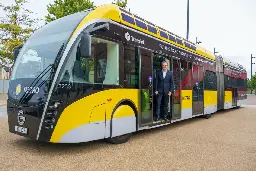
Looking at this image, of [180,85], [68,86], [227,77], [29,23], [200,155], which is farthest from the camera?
[29,23]

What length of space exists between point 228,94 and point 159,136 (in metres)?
9.72

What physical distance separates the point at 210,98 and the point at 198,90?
1.86 m

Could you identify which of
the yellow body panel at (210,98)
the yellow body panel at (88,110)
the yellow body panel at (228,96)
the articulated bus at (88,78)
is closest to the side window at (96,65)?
the articulated bus at (88,78)

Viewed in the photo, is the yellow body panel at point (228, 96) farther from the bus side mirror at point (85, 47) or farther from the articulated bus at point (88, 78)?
the bus side mirror at point (85, 47)

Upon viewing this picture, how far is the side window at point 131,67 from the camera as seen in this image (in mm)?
6477

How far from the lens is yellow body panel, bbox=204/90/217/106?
38.8 ft

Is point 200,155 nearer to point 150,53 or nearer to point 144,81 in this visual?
point 144,81

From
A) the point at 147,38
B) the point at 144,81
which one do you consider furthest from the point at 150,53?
the point at 144,81

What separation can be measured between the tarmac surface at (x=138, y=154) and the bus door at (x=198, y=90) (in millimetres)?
3267

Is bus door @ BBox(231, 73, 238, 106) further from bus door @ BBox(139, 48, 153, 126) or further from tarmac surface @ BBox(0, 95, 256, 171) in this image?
bus door @ BBox(139, 48, 153, 126)

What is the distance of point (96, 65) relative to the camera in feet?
18.7

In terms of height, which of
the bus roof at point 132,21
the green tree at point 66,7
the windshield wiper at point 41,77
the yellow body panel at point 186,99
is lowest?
the yellow body panel at point 186,99

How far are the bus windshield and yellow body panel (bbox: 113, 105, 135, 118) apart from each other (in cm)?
189

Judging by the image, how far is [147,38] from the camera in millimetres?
7402
